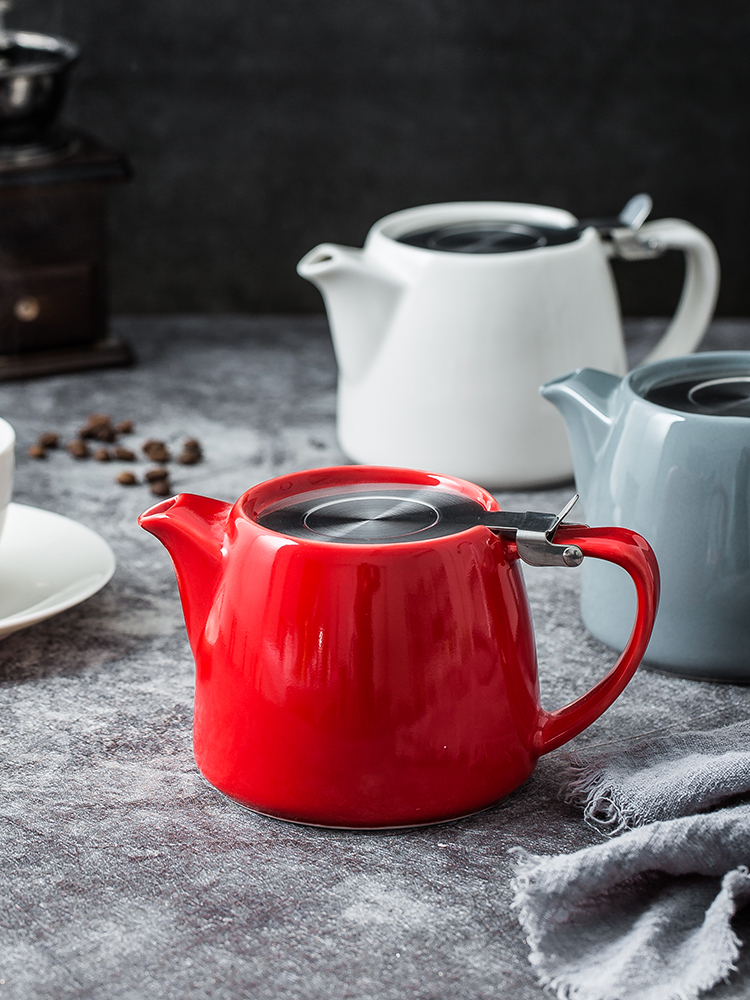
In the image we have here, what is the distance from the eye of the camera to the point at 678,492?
0.67m

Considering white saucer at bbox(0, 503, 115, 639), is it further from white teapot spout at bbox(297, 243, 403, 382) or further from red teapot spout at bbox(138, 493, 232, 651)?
white teapot spout at bbox(297, 243, 403, 382)

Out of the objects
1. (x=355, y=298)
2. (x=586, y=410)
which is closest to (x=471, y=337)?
(x=355, y=298)

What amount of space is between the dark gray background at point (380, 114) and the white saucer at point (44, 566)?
81 centimetres

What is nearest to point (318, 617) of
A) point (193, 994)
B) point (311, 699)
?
point (311, 699)

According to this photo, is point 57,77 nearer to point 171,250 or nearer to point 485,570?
point 171,250

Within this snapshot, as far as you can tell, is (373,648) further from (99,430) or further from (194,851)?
(99,430)

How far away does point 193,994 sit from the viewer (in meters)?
0.48

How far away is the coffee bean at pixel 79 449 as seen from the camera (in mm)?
1059

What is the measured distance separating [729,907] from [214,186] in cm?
127

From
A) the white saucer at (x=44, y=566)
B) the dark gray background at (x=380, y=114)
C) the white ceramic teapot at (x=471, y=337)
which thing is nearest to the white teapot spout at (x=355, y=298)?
the white ceramic teapot at (x=471, y=337)

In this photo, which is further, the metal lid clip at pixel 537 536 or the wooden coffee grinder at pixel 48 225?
the wooden coffee grinder at pixel 48 225

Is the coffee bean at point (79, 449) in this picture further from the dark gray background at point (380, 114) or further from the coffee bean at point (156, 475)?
the dark gray background at point (380, 114)

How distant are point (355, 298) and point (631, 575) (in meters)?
0.47

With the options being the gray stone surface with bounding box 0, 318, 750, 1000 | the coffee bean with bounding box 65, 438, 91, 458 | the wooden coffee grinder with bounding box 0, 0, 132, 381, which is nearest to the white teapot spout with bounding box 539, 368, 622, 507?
the gray stone surface with bounding box 0, 318, 750, 1000
